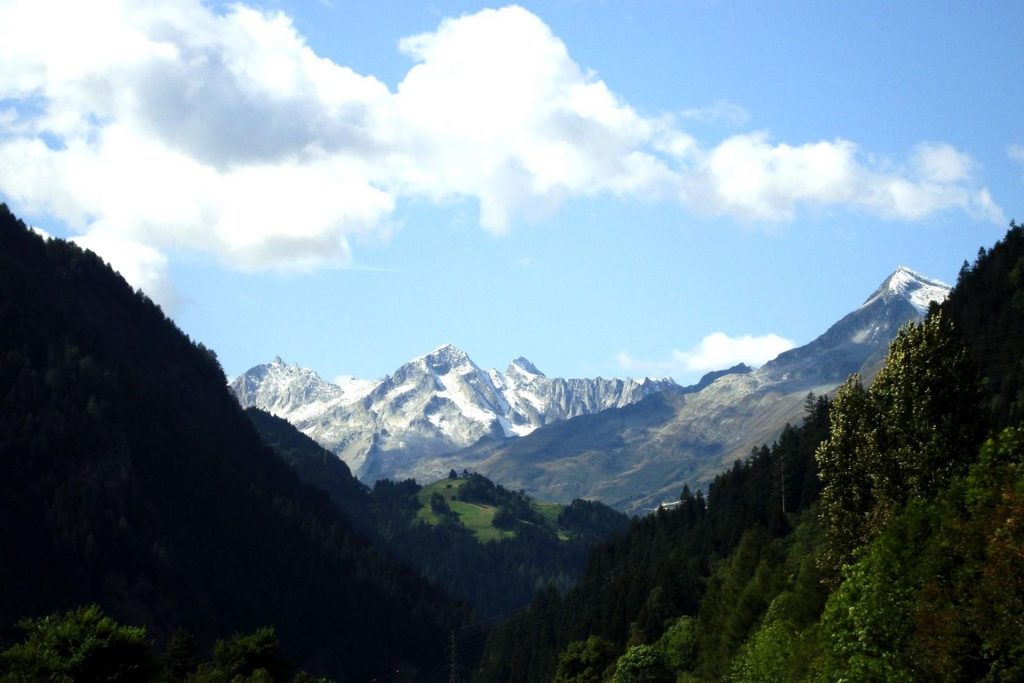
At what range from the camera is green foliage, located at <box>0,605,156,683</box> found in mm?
78125

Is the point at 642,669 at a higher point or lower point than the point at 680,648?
lower

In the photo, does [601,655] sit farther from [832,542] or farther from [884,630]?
[884,630]

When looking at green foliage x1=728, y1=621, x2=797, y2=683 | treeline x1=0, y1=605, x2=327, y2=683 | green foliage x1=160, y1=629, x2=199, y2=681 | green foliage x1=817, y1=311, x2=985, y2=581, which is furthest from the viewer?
green foliage x1=160, y1=629, x2=199, y2=681

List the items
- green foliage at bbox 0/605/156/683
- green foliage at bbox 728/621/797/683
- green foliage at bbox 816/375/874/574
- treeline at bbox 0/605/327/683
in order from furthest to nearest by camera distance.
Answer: green foliage at bbox 816/375/874/574 < green foliage at bbox 728/621/797/683 < green foliage at bbox 0/605/156/683 < treeline at bbox 0/605/327/683

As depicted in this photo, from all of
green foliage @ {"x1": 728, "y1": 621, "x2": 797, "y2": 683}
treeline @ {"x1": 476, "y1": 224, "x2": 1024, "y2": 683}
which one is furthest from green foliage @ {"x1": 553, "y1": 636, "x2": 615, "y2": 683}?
green foliage @ {"x1": 728, "y1": 621, "x2": 797, "y2": 683}

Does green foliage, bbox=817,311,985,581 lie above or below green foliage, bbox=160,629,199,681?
above

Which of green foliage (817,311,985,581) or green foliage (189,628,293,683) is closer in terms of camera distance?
green foliage (817,311,985,581)

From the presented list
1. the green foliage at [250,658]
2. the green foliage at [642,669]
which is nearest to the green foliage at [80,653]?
the green foliage at [250,658]

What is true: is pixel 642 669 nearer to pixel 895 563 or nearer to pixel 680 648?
pixel 680 648

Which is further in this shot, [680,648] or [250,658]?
[680,648]

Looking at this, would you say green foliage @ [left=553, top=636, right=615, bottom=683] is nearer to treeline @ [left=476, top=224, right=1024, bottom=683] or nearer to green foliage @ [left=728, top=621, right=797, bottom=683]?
treeline @ [left=476, top=224, right=1024, bottom=683]

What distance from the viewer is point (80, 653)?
8025cm

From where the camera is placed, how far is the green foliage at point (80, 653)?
256 ft

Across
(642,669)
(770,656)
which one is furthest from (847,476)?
(642,669)
